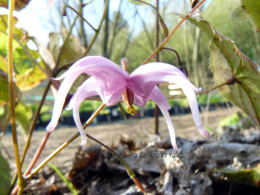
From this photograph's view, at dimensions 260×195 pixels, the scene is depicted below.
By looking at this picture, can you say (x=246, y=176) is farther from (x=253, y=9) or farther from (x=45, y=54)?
(x=45, y=54)

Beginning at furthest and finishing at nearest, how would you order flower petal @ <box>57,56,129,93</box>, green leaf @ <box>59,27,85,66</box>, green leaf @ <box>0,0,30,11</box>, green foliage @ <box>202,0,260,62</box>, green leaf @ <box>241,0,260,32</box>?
green foliage @ <box>202,0,260,62</box> < green leaf @ <box>59,27,85,66</box> < green leaf @ <box>0,0,30,11</box> < green leaf @ <box>241,0,260,32</box> < flower petal @ <box>57,56,129,93</box>

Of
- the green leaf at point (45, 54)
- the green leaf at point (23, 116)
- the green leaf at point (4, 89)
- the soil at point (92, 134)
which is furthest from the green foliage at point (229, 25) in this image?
the green leaf at point (4, 89)

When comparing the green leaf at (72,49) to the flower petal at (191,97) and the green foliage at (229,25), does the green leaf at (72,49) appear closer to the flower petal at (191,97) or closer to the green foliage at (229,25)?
the flower petal at (191,97)

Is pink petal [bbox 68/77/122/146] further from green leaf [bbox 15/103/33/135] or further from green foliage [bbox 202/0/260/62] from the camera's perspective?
green foliage [bbox 202/0/260/62]

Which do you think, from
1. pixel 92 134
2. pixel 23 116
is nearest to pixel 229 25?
pixel 92 134

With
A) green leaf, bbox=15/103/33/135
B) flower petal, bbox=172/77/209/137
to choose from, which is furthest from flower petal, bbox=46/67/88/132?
green leaf, bbox=15/103/33/135

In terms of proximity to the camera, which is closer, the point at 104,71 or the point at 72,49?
the point at 104,71

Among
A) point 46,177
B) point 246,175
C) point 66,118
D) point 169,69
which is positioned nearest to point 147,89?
point 169,69

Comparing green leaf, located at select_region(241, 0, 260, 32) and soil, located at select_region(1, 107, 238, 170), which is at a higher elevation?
green leaf, located at select_region(241, 0, 260, 32)
